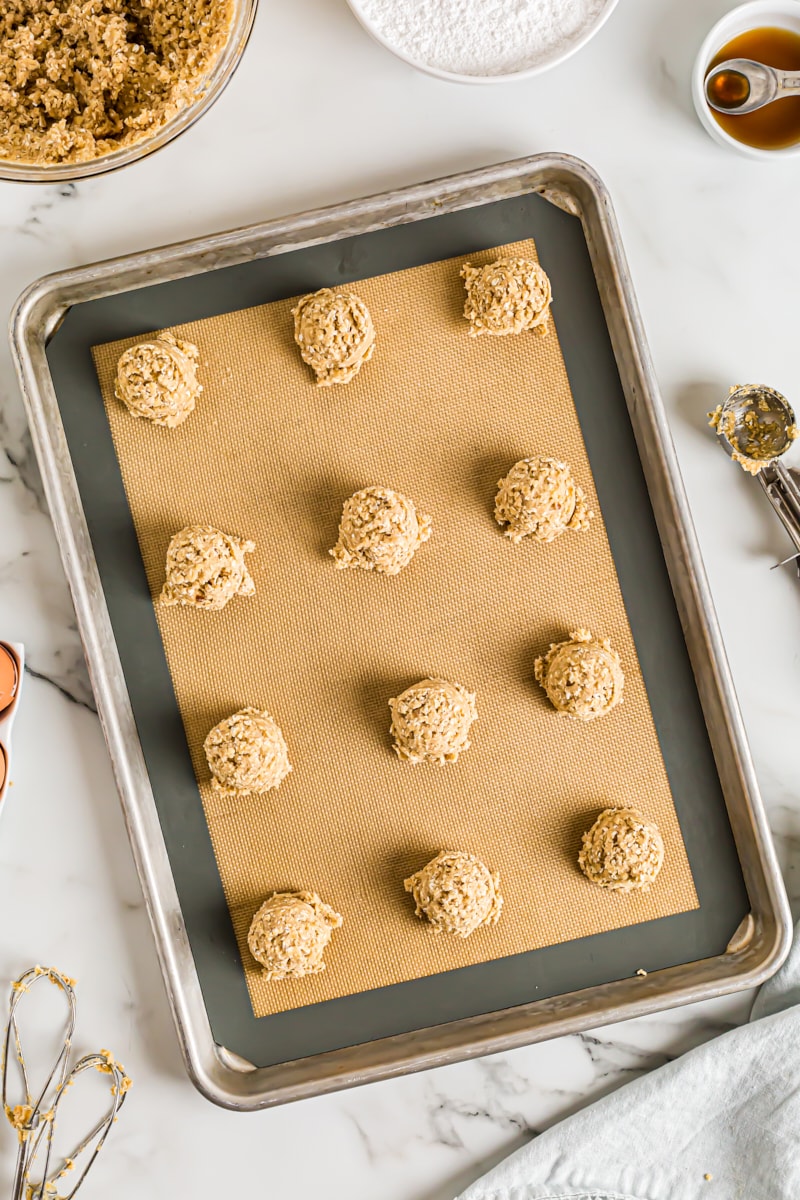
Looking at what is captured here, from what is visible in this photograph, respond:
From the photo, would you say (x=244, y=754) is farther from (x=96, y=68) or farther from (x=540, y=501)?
(x=96, y=68)

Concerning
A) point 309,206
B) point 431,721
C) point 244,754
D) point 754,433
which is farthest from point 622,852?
point 309,206

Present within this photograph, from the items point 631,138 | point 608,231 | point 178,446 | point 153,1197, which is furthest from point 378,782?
point 631,138

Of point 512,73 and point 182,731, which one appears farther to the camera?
point 182,731

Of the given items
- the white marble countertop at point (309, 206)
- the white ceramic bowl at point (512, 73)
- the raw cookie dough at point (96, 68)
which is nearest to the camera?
the raw cookie dough at point (96, 68)

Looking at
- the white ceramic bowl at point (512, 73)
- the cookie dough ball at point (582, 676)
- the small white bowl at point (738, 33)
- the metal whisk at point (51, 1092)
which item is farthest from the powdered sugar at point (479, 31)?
the metal whisk at point (51, 1092)

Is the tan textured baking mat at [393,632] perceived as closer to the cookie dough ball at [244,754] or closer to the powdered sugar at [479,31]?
the cookie dough ball at [244,754]
